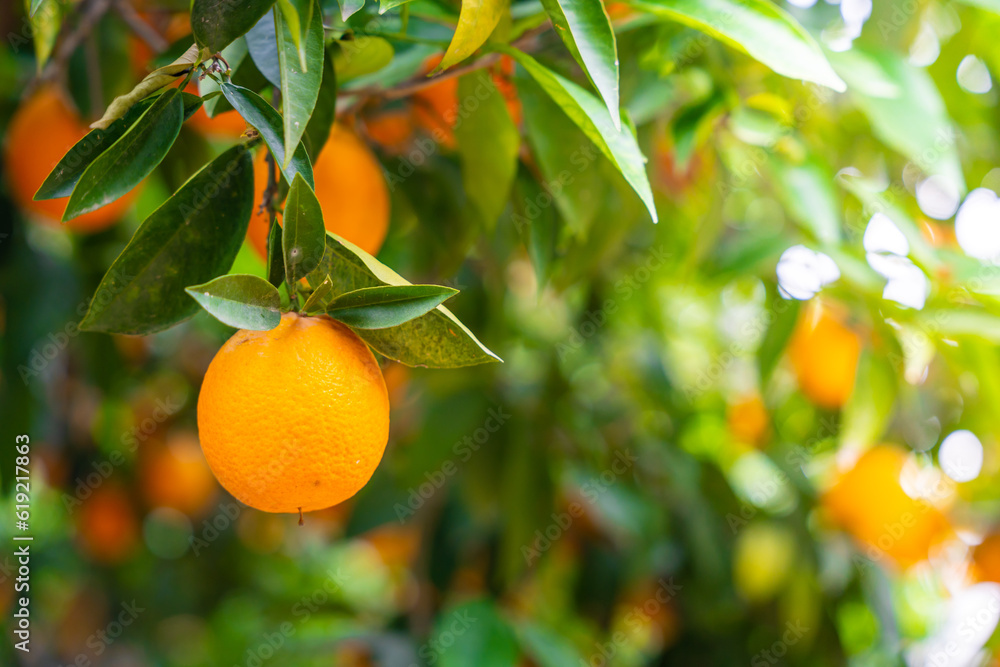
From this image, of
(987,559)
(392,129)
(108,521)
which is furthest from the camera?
(108,521)

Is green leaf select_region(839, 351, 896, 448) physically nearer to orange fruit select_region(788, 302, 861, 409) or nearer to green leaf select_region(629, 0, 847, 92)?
orange fruit select_region(788, 302, 861, 409)

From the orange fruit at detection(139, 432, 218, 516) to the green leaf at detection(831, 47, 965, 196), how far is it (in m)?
1.33

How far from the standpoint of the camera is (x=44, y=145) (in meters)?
0.83

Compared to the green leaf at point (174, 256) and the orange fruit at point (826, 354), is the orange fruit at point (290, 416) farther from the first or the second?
the orange fruit at point (826, 354)

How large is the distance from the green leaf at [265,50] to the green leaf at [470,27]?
0.29 feet

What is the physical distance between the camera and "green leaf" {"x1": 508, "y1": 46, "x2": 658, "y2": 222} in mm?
425

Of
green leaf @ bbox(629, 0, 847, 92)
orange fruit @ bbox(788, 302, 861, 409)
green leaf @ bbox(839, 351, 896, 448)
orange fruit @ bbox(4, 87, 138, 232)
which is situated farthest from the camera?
orange fruit @ bbox(788, 302, 861, 409)

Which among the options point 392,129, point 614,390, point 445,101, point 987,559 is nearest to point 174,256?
point 445,101

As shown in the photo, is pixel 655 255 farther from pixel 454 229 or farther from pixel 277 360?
pixel 277 360

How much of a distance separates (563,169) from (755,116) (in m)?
0.30

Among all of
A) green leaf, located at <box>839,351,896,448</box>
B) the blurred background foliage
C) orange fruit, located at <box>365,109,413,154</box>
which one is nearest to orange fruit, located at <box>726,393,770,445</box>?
the blurred background foliage

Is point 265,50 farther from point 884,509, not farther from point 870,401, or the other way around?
point 884,509

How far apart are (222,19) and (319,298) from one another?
0.45 ft

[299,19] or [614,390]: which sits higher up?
[299,19]
